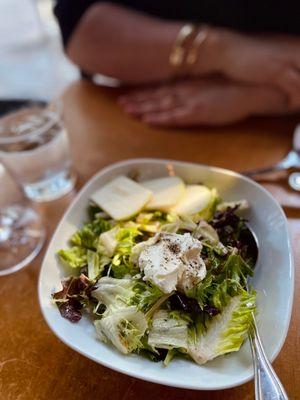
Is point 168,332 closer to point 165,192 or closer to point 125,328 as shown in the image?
point 125,328

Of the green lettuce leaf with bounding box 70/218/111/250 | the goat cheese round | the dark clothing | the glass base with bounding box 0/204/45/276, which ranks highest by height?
the dark clothing

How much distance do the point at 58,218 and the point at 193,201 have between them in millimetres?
281

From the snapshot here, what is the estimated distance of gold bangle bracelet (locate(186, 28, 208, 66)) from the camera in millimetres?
1104

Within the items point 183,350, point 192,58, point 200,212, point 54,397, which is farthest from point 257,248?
point 192,58

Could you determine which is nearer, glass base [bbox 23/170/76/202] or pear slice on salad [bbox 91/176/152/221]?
pear slice on salad [bbox 91/176/152/221]

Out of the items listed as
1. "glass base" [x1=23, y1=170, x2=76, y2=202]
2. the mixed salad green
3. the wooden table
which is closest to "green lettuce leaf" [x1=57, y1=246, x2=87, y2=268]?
the mixed salad green

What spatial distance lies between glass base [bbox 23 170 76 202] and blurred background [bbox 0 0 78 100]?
159 cm

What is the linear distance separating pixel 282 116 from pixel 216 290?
2.02ft

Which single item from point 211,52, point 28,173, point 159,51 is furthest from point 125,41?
point 28,173

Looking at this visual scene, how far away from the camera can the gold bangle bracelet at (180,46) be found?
112 centimetres

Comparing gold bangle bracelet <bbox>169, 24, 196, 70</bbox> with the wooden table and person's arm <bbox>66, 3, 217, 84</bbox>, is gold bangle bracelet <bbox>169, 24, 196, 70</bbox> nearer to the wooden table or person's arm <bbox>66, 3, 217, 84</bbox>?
person's arm <bbox>66, 3, 217, 84</bbox>

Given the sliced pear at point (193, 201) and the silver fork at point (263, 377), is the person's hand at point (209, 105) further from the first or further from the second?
the silver fork at point (263, 377)

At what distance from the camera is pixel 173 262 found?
1.90 feet

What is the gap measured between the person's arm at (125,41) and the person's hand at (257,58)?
53 mm
